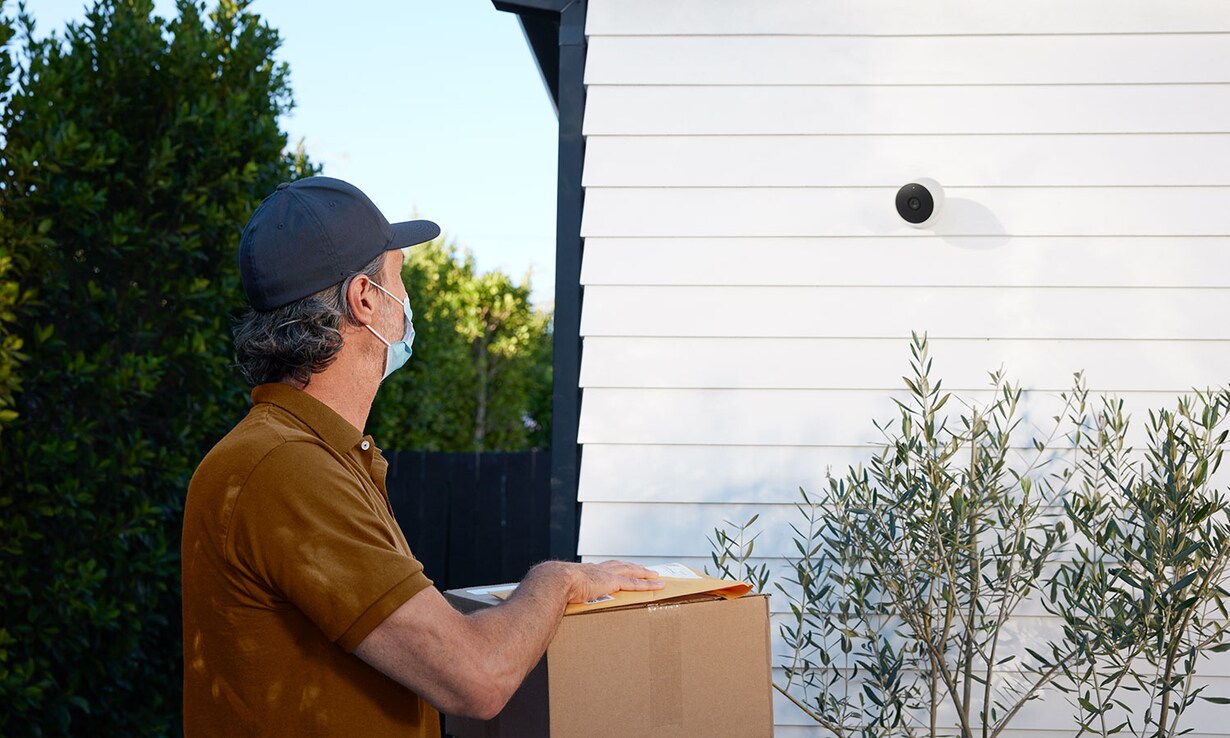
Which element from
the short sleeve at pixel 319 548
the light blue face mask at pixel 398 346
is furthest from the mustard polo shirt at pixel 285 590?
the light blue face mask at pixel 398 346

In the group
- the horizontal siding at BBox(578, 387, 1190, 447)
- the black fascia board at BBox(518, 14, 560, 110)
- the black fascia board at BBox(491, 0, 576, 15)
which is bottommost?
the horizontal siding at BBox(578, 387, 1190, 447)

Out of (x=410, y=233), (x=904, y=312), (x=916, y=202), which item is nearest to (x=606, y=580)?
(x=410, y=233)

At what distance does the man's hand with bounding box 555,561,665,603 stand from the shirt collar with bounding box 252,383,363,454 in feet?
1.34

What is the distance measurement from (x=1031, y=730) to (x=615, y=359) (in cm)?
166

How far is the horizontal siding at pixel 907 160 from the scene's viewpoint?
3215mm

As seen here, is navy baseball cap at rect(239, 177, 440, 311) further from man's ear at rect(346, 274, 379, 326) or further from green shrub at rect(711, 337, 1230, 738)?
green shrub at rect(711, 337, 1230, 738)

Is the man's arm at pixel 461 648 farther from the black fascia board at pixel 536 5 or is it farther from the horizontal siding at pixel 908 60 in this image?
the black fascia board at pixel 536 5

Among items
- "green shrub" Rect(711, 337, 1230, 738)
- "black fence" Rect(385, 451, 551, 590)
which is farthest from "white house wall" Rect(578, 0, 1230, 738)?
"black fence" Rect(385, 451, 551, 590)

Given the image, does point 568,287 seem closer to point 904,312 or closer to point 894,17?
point 904,312

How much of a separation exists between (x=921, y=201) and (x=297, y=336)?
217 centimetres

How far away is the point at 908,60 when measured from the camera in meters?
3.29

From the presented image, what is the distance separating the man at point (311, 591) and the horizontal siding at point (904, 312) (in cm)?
166

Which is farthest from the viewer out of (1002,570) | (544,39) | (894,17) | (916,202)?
(544,39)

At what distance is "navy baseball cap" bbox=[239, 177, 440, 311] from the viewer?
5.39 ft
